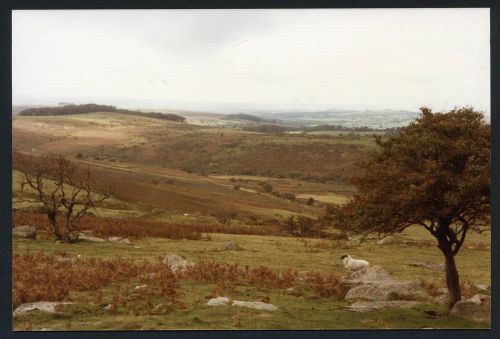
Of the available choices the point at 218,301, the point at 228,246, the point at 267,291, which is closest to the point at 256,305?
the point at 218,301

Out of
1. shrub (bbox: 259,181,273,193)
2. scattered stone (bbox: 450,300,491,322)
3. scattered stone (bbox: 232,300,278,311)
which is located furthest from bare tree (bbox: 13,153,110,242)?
scattered stone (bbox: 450,300,491,322)

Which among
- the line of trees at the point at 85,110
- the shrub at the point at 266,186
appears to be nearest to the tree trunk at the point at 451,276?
the shrub at the point at 266,186

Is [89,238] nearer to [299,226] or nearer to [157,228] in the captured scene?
[157,228]

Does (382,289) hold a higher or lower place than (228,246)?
lower

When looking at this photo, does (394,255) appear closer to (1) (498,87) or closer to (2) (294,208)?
(2) (294,208)

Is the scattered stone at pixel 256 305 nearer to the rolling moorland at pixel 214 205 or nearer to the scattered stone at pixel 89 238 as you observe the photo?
the rolling moorland at pixel 214 205
